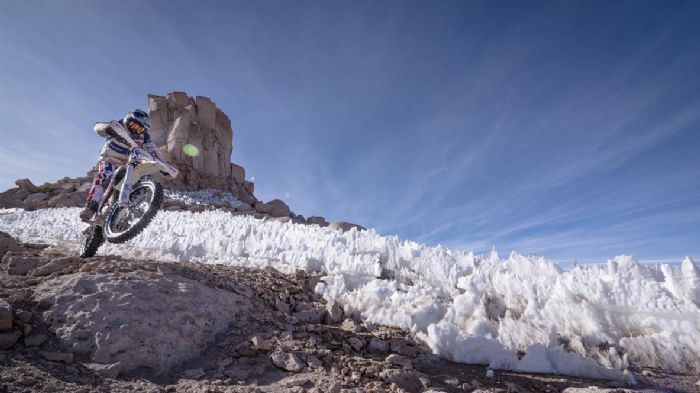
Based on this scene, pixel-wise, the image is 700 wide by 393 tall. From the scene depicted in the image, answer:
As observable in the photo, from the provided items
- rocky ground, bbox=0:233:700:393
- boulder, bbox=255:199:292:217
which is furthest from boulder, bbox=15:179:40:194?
rocky ground, bbox=0:233:700:393

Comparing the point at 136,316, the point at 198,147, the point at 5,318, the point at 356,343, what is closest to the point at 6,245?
the point at 5,318

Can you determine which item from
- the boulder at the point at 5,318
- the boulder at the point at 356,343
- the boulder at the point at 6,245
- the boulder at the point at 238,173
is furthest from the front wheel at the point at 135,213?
the boulder at the point at 238,173

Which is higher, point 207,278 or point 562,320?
point 562,320

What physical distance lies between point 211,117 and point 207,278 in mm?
70699

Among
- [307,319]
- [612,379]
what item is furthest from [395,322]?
[612,379]

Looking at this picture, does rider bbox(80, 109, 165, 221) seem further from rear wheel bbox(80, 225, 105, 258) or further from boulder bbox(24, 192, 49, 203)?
boulder bbox(24, 192, 49, 203)

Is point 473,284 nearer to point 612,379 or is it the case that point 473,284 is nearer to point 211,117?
point 612,379

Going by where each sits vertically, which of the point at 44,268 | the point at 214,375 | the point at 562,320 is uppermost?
the point at 562,320

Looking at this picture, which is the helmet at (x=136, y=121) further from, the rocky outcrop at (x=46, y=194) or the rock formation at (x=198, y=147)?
the rock formation at (x=198, y=147)

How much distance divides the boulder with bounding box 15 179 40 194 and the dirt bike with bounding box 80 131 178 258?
151 feet

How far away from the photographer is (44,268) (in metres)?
5.02

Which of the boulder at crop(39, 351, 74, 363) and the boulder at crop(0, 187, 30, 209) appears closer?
the boulder at crop(39, 351, 74, 363)

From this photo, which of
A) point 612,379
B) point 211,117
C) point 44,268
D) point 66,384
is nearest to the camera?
point 66,384

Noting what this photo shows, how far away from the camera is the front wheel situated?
5737 millimetres
